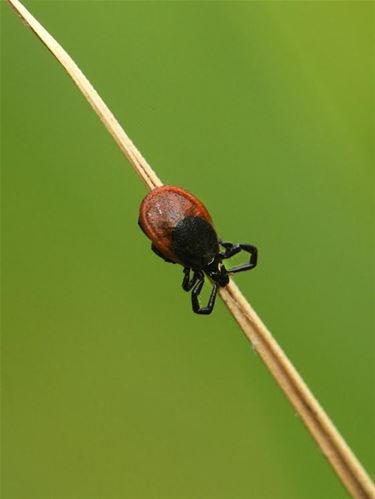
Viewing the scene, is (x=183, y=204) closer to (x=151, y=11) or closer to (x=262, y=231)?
(x=262, y=231)

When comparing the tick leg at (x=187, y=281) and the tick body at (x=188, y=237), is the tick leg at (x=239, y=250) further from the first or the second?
the tick leg at (x=187, y=281)

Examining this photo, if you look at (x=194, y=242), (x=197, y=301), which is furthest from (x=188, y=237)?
(x=197, y=301)

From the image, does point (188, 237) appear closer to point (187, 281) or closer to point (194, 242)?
point (194, 242)

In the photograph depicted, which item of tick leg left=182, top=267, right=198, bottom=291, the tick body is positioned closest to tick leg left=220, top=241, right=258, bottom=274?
the tick body

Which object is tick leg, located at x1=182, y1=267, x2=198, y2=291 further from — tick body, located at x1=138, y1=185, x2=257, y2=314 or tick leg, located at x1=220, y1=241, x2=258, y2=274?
tick leg, located at x1=220, y1=241, x2=258, y2=274

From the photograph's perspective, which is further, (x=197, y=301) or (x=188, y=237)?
(x=197, y=301)

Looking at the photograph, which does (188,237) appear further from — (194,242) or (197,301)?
(197,301)

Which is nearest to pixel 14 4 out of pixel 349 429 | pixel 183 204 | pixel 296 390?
pixel 183 204
